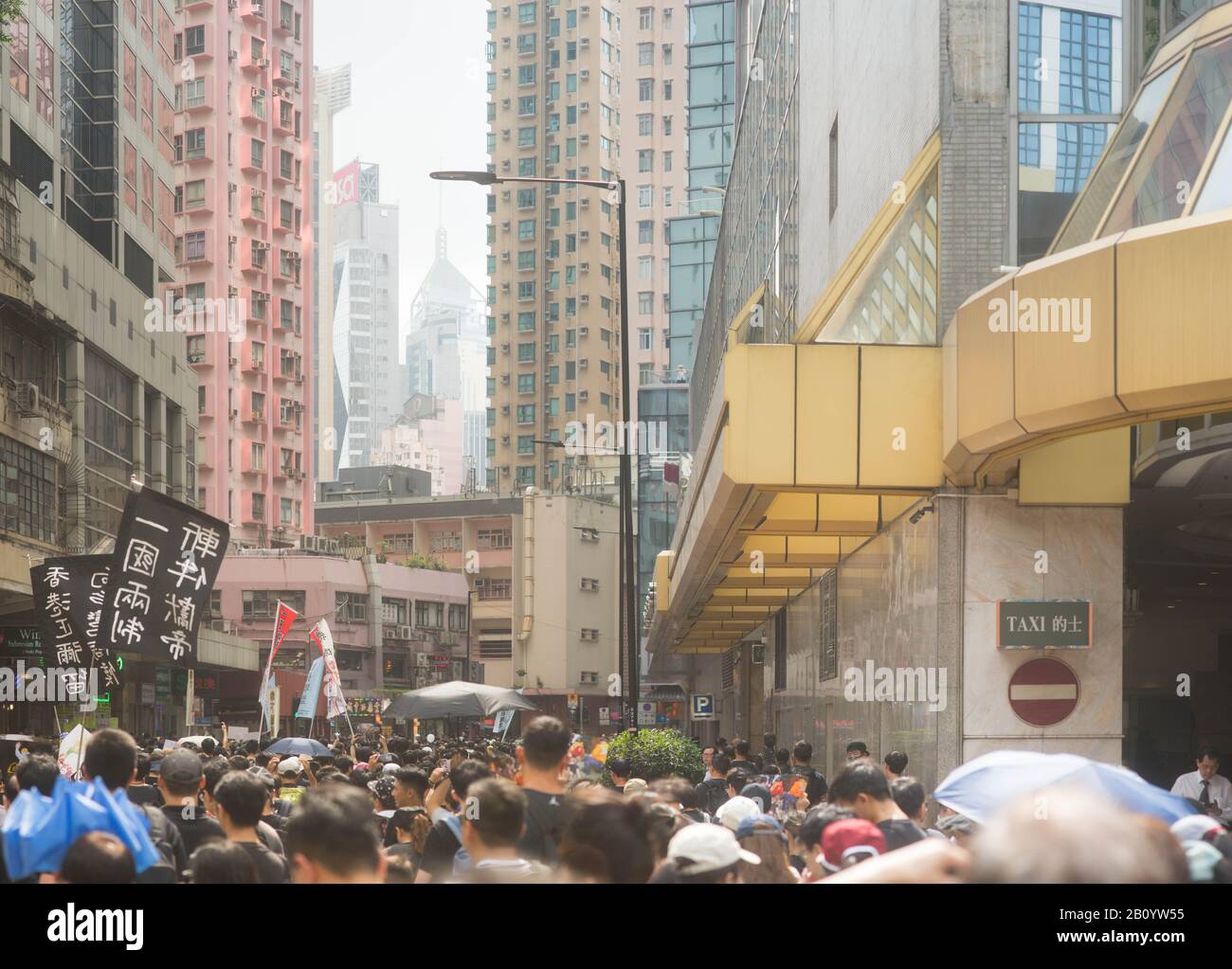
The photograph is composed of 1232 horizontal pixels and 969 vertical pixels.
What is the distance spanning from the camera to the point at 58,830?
4.42m

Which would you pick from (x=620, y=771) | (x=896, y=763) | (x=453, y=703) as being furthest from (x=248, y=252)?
(x=896, y=763)

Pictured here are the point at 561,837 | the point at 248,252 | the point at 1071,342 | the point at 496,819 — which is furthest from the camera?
the point at 248,252

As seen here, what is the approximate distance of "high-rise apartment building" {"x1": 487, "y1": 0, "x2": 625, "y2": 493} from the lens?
Result: 125812 millimetres

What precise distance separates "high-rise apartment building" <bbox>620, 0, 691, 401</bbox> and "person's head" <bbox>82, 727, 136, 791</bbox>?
118200 millimetres

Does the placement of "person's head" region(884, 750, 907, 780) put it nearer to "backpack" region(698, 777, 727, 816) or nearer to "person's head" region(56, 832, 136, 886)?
"backpack" region(698, 777, 727, 816)

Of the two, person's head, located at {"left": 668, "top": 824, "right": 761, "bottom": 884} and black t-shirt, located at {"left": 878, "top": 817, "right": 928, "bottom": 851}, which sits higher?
person's head, located at {"left": 668, "top": 824, "right": 761, "bottom": 884}

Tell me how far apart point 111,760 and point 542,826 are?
180 centimetres

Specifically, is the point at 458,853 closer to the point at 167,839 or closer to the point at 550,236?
the point at 167,839

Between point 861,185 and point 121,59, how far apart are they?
27.9 metres

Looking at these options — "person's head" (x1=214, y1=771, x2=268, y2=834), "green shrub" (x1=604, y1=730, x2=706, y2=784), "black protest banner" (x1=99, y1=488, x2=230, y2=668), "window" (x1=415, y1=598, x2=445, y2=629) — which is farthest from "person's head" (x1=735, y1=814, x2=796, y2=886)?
"window" (x1=415, y1=598, x2=445, y2=629)

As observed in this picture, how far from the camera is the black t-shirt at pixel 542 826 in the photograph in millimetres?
6594

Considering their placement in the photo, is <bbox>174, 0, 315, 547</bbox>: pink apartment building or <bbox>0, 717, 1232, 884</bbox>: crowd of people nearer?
<bbox>0, 717, 1232, 884</bbox>: crowd of people

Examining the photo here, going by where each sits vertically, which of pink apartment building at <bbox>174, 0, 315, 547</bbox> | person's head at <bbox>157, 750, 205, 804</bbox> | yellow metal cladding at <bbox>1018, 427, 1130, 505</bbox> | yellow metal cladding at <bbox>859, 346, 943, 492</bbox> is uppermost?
pink apartment building at <bbox>174, 0, 315, 547</bbox>
